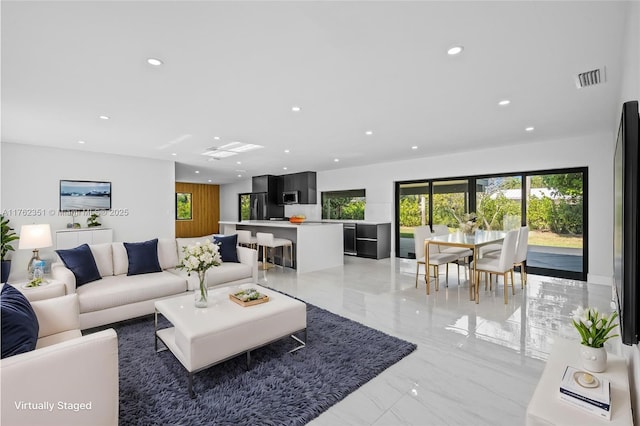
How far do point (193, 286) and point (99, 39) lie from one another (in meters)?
2.67

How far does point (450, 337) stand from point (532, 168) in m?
4.21

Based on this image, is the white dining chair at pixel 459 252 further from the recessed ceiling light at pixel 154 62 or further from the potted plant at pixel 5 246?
the potted plant at pixel 5 246

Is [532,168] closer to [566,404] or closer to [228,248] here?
[566,404]

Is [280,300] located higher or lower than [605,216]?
lower

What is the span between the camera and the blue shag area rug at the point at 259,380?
1.85 metres

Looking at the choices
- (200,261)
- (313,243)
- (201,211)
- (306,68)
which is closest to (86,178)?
(313,243)

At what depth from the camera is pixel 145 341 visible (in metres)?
2.82

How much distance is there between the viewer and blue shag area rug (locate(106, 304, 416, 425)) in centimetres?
185

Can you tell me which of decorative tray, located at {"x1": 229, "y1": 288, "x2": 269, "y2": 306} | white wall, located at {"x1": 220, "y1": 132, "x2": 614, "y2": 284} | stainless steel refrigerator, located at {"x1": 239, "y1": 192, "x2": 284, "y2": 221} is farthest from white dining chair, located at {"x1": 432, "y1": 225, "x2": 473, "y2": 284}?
stainless steel refrigerator, located at {"x1": 239, "y1": 192, "x2": 284, "y2": 221}

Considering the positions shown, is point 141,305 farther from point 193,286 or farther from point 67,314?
point 67,314

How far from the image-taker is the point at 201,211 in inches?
501

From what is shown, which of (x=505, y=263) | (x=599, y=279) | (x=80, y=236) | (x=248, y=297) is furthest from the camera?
(x=80, y=236)

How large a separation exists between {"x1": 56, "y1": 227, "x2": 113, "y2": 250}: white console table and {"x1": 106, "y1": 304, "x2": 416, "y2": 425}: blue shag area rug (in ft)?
13.2

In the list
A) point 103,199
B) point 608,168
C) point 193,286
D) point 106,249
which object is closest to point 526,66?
point 608,168
